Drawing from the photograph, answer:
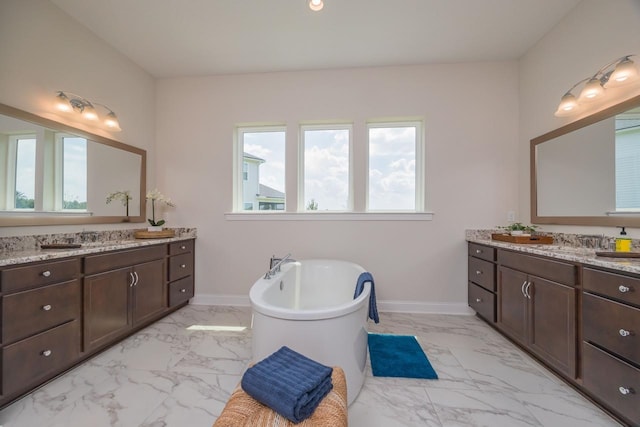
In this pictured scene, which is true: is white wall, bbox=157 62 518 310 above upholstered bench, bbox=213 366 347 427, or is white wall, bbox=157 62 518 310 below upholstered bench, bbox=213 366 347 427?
above

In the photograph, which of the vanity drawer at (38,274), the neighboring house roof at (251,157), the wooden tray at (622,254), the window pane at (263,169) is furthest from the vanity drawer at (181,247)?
the wooden tray at (622,254)

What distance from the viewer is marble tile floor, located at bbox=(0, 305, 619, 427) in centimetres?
139

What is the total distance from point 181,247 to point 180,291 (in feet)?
1.61

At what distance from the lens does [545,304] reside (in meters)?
1.76

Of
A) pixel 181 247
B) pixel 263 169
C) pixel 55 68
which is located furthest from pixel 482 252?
pixel 55 68

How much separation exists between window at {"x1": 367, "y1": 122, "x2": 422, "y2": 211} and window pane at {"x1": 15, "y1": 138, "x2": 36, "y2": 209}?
118 inches

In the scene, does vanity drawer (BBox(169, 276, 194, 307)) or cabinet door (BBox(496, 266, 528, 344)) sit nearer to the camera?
cabinet door (BBox(496, 266, 528, 344))

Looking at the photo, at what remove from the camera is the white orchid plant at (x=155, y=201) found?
9.37 ft

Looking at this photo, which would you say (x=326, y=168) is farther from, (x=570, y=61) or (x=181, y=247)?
(x=570, y=61)

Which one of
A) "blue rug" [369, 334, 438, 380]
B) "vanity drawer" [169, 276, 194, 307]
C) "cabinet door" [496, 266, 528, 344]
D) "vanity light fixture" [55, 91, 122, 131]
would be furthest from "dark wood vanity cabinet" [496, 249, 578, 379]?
"vanity light fixture" [55, 91, 122, 131]

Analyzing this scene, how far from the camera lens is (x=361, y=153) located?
2975mm

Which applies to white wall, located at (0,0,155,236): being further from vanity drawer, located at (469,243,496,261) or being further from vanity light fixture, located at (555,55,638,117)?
vanity light fixture, located at (555,55,638,117)

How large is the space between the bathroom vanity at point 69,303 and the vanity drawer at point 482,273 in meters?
3.21

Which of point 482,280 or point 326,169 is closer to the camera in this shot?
point 482,280
